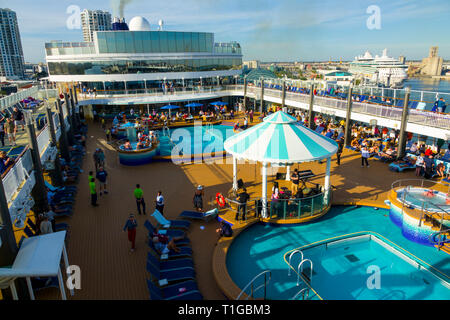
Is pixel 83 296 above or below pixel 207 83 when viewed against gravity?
below

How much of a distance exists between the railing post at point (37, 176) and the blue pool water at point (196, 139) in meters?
9.49

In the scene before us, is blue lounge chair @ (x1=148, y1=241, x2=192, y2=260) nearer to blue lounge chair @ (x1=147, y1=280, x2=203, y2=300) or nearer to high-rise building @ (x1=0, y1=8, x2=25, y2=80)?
blue lounge chair @ (x1=147, y1=280, x2=203, y2=300)

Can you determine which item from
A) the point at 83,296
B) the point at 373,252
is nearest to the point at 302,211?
the point at 373,252

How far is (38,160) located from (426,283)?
12433 mm

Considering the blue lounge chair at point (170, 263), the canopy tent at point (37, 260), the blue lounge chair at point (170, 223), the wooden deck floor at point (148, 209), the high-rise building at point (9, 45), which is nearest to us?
the canopy tent at point (37, 260)

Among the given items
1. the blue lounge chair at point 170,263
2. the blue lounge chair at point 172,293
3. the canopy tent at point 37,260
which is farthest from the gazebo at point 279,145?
the canopy tent at point 37,260

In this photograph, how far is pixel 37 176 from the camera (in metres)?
10.4

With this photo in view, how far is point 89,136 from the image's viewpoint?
25.9 meters

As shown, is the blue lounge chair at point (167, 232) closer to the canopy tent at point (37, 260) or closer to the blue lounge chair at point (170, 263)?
the blue lounge chair at point (170, 263)

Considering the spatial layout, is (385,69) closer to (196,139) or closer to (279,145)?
(196,139)

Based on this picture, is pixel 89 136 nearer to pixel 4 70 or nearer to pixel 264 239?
pixel 264 239

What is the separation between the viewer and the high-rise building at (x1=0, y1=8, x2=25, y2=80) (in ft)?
492

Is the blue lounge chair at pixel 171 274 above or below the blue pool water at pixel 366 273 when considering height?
above

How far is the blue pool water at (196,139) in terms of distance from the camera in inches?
831
